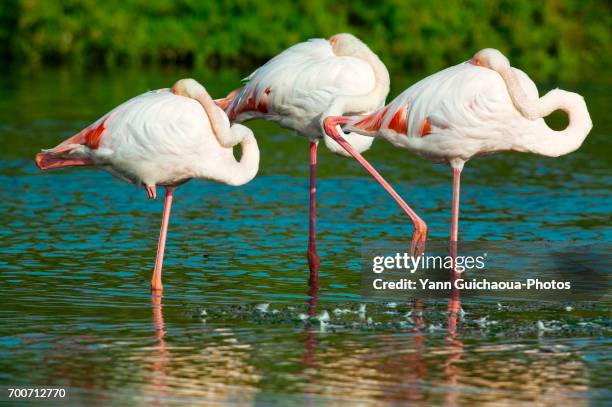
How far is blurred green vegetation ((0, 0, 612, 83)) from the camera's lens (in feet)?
87.9

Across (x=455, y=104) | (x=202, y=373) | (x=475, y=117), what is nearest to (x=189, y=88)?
(x=455, y=104)

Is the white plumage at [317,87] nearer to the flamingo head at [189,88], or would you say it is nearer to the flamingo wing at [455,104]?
the flamingo wing at [455,104]

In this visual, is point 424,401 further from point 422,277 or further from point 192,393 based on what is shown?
point 422,277

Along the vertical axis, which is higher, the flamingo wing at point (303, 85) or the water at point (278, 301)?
the flamingo wing at point (303, 85)

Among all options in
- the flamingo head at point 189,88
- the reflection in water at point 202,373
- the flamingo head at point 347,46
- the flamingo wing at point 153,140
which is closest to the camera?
the reflection in water at point 202,373

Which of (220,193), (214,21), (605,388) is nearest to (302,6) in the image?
(214,21)

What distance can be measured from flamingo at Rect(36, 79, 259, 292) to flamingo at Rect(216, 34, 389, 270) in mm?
749

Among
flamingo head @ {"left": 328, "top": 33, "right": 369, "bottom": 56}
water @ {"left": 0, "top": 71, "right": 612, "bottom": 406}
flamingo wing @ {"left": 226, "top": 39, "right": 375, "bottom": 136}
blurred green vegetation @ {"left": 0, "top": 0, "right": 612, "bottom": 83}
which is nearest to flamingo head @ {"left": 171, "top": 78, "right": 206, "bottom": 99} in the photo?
flamingo wing @ {"left": 226, "top": 39, "right": 375, "bottom": 136}

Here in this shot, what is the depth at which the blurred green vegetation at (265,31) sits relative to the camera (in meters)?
26.8

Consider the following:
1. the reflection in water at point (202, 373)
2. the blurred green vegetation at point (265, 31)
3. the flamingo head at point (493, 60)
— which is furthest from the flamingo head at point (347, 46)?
the blurred green vegetation at point (265, 31)

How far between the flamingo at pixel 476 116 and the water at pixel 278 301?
1.00 metres

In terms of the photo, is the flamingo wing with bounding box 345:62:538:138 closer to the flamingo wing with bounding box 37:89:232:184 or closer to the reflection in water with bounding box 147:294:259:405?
the flamingo wing with bounding box 37:89:232:184

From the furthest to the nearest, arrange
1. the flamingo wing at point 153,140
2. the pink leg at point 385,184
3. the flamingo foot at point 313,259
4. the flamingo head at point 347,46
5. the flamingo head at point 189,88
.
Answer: the flamingo head at point 347,46
the flamingo foot at point 313,259
the pink leg at point 385,184
the flamingo head at point 189,88
the flamingo wing at point 153,140

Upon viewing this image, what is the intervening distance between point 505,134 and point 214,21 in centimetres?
1913
